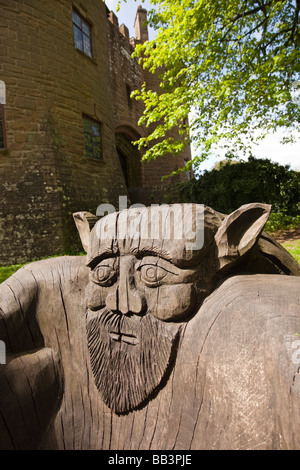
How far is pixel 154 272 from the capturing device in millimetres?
948

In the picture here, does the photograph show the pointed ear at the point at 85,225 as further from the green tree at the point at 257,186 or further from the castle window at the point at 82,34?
the castle window at the point at 82,34

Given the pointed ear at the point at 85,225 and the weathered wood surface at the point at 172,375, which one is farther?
the pointed ear at the point at 85,225

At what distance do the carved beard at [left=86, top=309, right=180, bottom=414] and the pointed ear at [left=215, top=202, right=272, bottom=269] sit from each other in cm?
29

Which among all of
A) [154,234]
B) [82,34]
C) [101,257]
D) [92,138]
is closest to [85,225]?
[101,257]

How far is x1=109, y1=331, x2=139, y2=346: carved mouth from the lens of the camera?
38.3 inches

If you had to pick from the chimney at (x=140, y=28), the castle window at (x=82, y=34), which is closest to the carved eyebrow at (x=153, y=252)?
the castle window at (x=82, y=34)

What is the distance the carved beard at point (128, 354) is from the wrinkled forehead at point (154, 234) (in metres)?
0.22

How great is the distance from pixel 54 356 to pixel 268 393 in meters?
0.79

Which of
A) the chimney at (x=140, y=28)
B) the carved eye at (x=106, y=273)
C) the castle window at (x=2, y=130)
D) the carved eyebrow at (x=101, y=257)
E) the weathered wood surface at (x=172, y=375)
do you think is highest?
the chimney at (x=140, y=28)

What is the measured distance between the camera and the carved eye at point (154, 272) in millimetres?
941

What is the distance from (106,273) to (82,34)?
10.0 meters

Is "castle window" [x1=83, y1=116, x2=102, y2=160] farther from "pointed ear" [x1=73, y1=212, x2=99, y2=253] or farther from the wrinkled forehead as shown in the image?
the wrinkled forehead

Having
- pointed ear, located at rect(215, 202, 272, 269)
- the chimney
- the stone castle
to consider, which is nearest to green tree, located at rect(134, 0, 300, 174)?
the stone castle

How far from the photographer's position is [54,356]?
1.12 metres
